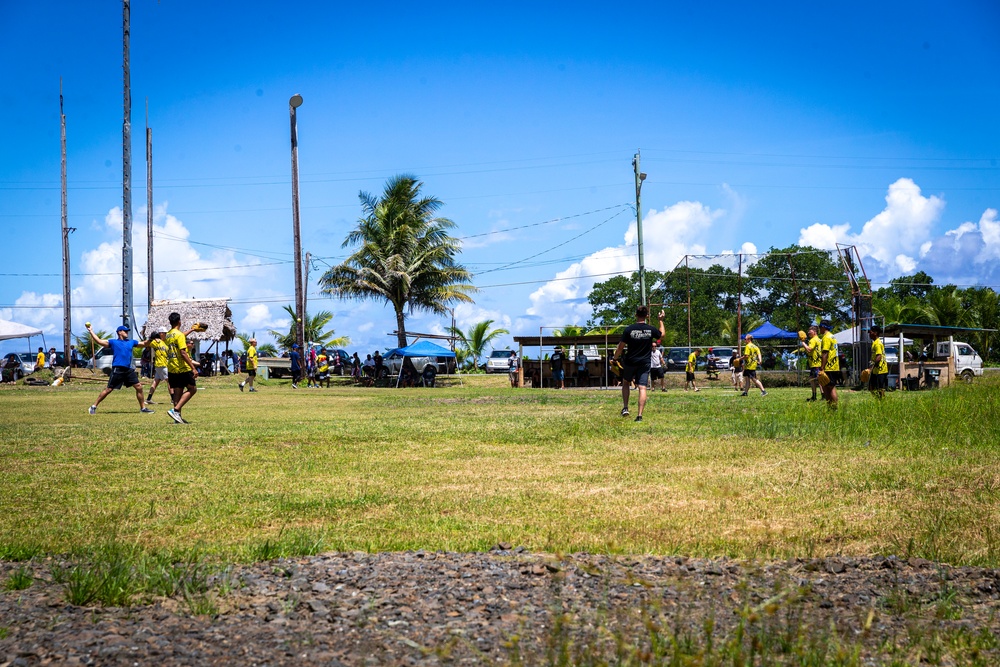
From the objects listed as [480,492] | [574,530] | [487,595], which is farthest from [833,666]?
[480,492]

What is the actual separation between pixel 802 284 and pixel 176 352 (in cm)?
2258

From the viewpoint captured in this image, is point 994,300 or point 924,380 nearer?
point 924,380

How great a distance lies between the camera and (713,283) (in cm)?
3181

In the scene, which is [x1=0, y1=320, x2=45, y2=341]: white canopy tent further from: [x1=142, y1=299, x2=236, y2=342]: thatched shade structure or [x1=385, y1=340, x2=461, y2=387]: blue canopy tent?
[x1=385, y1=340, x2=461, y2=387]: blue canopy tent

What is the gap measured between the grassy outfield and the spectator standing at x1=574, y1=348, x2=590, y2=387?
64.3 feet

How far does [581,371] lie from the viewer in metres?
32.8

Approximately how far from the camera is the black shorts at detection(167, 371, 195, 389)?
14.0 m

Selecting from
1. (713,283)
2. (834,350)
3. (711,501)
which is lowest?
(711,501)

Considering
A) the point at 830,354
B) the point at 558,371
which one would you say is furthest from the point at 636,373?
the point at 558,371

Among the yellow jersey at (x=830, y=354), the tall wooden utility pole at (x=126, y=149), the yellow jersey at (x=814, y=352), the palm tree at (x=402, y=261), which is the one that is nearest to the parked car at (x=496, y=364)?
the palm tree at (x=402, y=261)

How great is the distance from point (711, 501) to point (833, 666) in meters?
3.35

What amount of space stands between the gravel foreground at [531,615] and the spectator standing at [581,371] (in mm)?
28321

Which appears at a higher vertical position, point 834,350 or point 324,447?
point 834,350

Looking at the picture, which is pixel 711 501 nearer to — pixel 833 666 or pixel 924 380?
pixel 833 666
